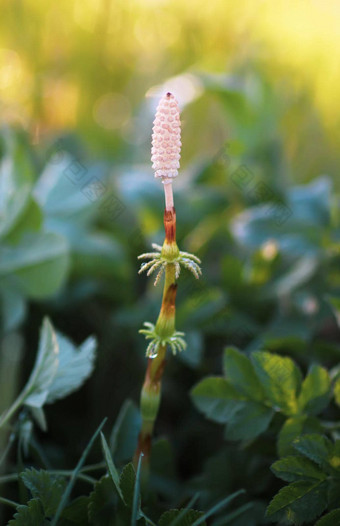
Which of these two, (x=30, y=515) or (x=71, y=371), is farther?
(x=71, y=371)

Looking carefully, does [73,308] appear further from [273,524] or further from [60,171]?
[273,524]

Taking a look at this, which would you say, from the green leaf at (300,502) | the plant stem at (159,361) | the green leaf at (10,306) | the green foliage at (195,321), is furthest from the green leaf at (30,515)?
the green leaf at (10,306)

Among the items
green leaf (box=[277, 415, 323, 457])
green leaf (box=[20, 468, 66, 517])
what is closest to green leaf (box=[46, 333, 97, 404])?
green leaf (box=[20, 468, 66, 517])

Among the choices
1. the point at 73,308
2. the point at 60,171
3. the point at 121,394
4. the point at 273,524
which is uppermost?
the point at 60,171

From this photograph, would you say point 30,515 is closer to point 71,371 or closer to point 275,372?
point 71,371

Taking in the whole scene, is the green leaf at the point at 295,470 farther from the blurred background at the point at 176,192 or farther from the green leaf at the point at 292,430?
the blurred background at the point at 176,192

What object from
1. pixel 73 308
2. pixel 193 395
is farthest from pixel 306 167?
pixel 193 395

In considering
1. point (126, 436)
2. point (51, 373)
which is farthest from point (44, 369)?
point (126, 436)
